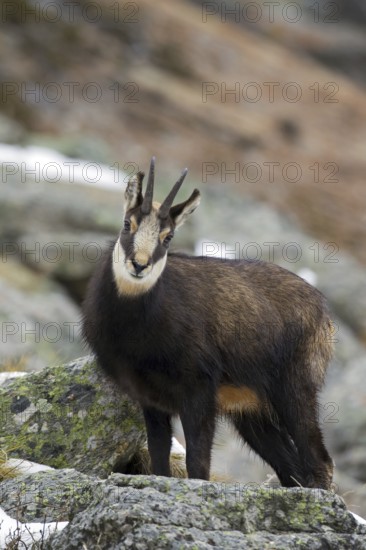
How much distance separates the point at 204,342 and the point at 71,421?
1.58 meters

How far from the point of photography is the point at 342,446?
16891mm

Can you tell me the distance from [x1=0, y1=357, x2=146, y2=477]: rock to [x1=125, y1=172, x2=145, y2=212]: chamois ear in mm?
1680

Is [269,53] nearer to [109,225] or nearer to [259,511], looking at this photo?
[109,225]

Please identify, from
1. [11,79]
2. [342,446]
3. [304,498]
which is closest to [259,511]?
[304,498]

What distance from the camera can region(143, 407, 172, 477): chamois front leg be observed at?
957 centimetres

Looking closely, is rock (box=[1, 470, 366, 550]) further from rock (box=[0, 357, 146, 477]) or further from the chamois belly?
the chamois belly

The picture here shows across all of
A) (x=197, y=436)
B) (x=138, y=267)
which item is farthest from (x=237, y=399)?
(x=138, y=267)

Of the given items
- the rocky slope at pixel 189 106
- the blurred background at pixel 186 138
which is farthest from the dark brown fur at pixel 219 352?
the rocky slope at pixel 189 106

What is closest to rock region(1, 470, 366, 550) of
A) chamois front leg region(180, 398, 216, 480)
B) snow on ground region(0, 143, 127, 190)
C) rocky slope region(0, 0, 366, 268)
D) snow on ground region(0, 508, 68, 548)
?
Answer: snow on ground region(0, 508, 68, 548)

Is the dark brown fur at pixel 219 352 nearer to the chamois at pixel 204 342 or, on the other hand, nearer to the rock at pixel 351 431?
the chamois at pixel 204 342

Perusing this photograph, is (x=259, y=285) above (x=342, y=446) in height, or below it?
above

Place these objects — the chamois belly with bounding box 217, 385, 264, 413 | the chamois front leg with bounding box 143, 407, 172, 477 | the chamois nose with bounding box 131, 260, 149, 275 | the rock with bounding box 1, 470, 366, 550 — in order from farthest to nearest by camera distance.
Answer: the chamois belly with bounding box 217, 385, 264, 413, the chamois front leg with bounding box 143, 407, 172, 477, the chamois nose with bounding box 131, 260, 149, 275, the rock with bounding box 1, 470, 366, 550

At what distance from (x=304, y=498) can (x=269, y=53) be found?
119ft

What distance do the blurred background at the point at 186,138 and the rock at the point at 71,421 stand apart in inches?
351
